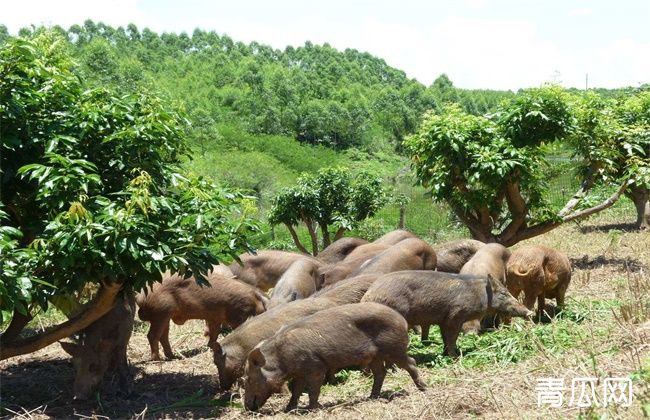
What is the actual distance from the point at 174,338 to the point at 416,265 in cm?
409

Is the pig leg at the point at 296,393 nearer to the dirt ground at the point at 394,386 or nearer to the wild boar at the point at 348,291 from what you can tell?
the dirt ground at the point at 394,386

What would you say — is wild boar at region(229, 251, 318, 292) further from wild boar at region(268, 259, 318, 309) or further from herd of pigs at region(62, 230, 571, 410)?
wild boar at region(268, 259, 318, 309)

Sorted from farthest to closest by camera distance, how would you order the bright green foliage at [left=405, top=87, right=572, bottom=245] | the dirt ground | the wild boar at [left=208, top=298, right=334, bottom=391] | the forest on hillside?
1. the forest on hillside
2. the bright green foliage at [left=405, top=87, right=572, bottom=245]
3. the wild boar at [left=208, top=298, right=334, bottom=391]
4. the dirt ground

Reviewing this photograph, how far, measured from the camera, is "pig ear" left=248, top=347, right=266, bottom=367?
859cm

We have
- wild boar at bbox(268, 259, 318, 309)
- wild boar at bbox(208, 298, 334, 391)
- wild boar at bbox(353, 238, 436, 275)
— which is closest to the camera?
wild boar at bbox(208, 298, 334, 391)

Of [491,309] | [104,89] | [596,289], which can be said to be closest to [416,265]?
[491,309]

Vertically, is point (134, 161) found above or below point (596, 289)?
above

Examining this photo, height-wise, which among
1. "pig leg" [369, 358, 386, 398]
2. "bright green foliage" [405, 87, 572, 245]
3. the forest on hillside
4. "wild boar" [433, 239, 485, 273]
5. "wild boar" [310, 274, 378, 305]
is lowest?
"pig leg" [369, 358, 386, 398]

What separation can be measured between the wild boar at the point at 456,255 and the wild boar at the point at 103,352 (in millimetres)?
6367

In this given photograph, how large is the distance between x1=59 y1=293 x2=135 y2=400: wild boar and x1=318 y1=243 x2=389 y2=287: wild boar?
3.95 m

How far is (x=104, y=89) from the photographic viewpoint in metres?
9.28

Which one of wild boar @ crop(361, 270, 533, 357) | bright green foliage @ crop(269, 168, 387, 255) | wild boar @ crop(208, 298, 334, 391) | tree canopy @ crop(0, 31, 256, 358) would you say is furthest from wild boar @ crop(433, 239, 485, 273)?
bright green foliage @ crop(269, 168, 387, 255)

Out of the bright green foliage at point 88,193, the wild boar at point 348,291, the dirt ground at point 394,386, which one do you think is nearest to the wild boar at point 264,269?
the dirt ground at point 394,386

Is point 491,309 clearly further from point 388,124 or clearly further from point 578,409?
point 388,124
